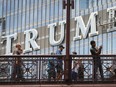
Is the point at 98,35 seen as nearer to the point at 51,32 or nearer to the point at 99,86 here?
the point at 51,32

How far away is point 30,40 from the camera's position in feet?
191

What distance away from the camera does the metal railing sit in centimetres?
1472

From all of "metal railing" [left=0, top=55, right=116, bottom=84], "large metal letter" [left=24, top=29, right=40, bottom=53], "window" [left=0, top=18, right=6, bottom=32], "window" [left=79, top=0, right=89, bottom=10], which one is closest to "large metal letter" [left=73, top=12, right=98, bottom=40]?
"window" [left=79, top=0, right=89, bottom=10]

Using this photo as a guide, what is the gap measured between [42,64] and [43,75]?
1.14 ft

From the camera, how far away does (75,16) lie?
56.0 meters

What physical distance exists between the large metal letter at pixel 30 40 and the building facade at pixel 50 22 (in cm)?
16

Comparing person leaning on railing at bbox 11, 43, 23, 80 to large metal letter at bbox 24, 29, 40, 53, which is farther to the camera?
large metal letter at bbox 24, 29, 40, 53

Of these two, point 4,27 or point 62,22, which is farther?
point 4,27

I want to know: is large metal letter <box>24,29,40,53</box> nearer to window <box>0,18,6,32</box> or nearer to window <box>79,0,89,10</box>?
window <box>0,18,6,32</box>

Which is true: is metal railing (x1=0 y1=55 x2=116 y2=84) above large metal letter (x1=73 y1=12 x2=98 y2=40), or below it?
below

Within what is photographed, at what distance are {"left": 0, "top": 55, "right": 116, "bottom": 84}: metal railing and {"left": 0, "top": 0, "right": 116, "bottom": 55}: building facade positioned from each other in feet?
124

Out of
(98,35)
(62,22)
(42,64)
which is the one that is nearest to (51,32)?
(62,22)

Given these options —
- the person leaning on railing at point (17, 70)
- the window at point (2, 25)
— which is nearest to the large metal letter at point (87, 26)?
the window at point (2, 25)

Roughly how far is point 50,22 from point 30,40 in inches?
116
